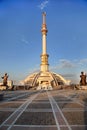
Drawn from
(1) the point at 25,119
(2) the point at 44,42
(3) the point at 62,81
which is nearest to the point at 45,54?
(2) the point at 44,42

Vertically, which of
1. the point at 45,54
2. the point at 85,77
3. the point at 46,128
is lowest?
the point at 46,128

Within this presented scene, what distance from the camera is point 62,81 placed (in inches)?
4109

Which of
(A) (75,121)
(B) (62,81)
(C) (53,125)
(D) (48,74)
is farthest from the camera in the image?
(B) (62,81)

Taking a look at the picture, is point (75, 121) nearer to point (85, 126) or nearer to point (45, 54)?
point (85, 126)

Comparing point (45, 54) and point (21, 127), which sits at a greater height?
point (45, 54)

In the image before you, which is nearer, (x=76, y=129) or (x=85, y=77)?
(x=76, y=129)

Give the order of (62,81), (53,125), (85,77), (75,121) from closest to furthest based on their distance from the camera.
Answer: (53,125) → (75,121) → (85,77) → (62,81)

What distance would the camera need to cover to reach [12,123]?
8273 millimetres

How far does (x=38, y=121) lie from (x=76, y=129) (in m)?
1.90

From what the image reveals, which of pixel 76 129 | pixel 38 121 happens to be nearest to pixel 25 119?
pixel 38 121

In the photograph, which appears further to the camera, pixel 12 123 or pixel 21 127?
A: pixel 12 123

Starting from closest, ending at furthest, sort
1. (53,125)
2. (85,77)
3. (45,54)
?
(53,125) → (85,77) → (45,54)

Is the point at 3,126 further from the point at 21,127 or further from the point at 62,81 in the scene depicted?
the point at 62,81

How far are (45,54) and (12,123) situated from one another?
82.8 meters
